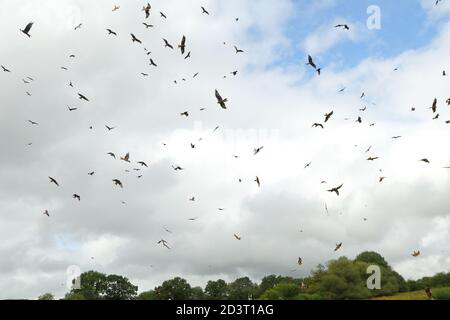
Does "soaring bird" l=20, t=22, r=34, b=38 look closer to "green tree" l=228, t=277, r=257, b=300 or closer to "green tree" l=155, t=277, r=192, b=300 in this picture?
"green tree" l=155, t=277, r=192, b=300

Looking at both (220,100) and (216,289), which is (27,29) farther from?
(216,289)

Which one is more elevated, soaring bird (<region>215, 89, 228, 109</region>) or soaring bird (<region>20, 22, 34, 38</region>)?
soaring bird (<region>20, 22, 34, 38</region>)

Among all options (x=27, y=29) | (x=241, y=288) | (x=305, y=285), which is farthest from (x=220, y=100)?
(x=241, y=288)

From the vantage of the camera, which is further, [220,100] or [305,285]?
[305,285]

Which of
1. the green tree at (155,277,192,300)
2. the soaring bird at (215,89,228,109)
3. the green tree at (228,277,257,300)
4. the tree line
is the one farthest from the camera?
the green tree at (228,277,257,300)

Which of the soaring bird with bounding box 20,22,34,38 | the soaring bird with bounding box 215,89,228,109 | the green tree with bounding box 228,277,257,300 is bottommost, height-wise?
the green tree with bounding box 228,277,257,300

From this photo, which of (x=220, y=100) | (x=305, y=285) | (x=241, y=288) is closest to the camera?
(x=220, y=100)

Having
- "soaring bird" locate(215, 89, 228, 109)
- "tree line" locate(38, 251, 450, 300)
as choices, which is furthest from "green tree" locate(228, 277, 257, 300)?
"soaring bird" locate(215, 89, 228, 109)

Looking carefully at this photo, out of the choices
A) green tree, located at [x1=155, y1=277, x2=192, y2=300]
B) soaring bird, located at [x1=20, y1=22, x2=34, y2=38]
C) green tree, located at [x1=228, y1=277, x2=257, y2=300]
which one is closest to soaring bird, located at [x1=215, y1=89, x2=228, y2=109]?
soaring bird, located at [x1=20, y1=22, x2=34, y2=38]

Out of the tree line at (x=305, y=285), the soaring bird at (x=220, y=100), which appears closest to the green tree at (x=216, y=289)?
the tree line at (x=305, y=285)

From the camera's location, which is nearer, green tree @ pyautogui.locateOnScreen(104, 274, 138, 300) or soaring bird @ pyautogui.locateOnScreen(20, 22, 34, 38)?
soaring bird @ pyautogui.locateOnScreen(20, 22, 34, 38)

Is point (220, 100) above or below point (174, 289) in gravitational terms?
above

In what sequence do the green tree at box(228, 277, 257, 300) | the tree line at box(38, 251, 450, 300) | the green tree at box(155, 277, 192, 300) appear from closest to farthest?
the tree line at box(38, 251, 450, 300)
the green tree at box(155, 277, 192, 300)
the green tree at box(228, 277, 257, 300)
